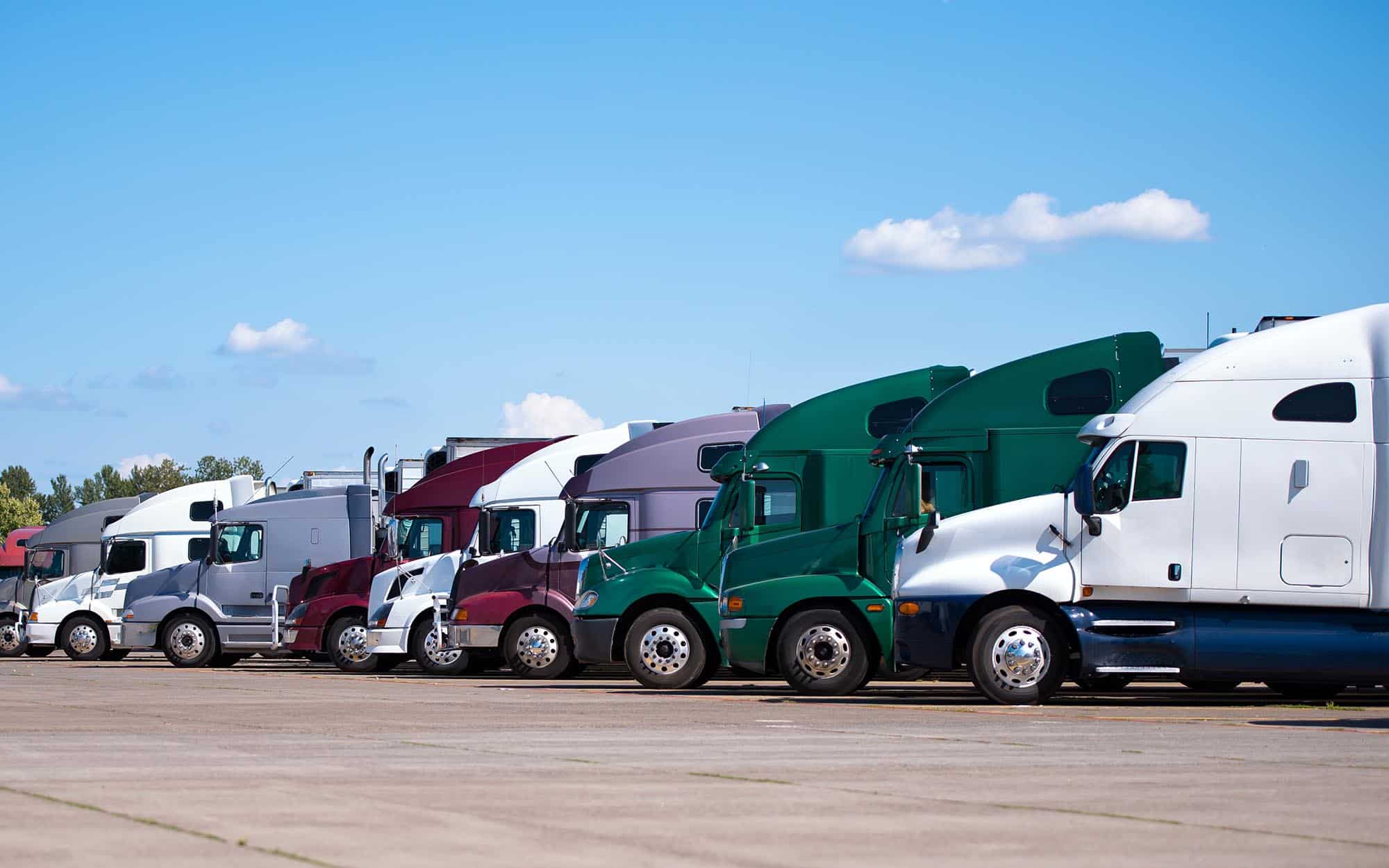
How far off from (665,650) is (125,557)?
15944mm

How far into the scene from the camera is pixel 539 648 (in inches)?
899

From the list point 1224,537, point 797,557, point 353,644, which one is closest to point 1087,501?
point 1224,537

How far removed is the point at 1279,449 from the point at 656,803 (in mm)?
9264

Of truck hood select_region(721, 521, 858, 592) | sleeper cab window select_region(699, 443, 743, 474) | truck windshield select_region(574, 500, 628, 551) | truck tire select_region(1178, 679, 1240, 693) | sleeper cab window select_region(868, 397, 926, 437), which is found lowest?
truck tire select_region(1178, 679, 1240, 693)

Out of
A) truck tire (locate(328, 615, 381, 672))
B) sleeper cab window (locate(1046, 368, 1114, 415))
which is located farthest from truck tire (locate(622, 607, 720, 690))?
truck tire (locate(328, 615, 381, 672))

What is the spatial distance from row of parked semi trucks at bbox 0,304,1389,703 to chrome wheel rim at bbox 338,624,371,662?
3746mm

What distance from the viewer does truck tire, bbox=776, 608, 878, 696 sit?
56.4 feet

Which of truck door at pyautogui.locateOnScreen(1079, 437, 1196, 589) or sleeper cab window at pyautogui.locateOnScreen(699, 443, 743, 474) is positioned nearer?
truck door at pyautogui.locateOnScreen(1079, 437, 1196, 589)

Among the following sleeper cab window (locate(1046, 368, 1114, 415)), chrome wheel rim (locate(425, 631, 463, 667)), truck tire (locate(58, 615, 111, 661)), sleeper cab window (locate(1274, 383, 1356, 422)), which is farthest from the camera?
truck tire (locate(58, 615, 111, 661))

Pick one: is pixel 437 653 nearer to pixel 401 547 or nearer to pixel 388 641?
pixel 388 641

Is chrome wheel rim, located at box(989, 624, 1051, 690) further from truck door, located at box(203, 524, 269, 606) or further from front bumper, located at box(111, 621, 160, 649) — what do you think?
front bumper, located at box(111, 621, 160, 649)

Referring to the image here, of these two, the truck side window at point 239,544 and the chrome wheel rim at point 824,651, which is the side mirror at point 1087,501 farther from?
the truck side window at point 239,544

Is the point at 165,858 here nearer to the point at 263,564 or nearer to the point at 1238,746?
Answer: the point at 1238,746

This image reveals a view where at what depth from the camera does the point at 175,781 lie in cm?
889
